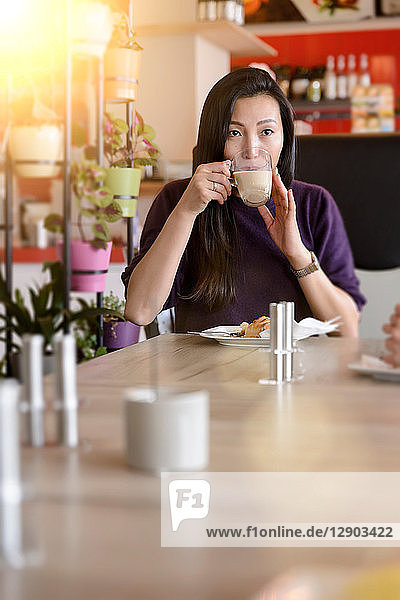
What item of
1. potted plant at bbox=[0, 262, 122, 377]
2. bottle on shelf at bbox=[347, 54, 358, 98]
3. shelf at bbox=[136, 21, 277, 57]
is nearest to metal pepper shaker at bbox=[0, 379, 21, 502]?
potted plant at bbox=[0, 262, 122, 377]

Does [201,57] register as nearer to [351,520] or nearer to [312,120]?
[312,120]

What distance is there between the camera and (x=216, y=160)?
192 centimetres

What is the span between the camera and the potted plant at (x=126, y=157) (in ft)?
4.59

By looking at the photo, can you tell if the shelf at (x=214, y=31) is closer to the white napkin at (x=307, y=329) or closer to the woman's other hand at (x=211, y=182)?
the woman's other hand at (x=211, y=182)

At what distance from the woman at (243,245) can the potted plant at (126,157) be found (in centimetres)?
15

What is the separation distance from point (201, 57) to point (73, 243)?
377 cm

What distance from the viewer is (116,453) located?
2.47 feet

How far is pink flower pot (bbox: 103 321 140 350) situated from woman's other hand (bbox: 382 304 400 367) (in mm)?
606

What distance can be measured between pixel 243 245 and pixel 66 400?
1.29m

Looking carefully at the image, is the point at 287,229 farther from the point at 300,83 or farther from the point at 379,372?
the point at 300,83

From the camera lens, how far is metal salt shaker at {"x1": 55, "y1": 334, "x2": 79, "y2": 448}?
0.76 meters

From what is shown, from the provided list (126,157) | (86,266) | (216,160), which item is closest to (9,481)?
(86,266)

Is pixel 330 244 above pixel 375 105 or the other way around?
the other way around

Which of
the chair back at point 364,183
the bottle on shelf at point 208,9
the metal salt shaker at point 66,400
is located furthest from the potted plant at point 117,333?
the bottle on shelf at point 208,9
